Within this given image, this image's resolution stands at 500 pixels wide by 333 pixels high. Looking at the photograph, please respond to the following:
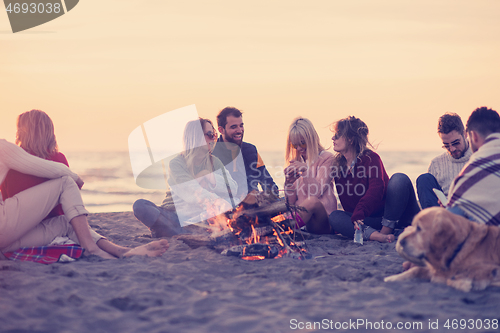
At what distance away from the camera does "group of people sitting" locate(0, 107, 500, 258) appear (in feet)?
12.9

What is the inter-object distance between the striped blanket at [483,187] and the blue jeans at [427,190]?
2.06 metres

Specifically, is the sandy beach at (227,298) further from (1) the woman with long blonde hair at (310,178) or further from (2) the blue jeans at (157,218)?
(1) the woman with long blonde hair at (310,178)

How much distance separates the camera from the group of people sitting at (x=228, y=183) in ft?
12.9

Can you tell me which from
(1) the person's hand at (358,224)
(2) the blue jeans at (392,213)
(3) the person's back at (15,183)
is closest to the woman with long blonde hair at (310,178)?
(2) the blue jeans at (392,213)

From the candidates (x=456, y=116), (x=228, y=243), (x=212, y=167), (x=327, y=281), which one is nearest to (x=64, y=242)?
(x=228, y=243)

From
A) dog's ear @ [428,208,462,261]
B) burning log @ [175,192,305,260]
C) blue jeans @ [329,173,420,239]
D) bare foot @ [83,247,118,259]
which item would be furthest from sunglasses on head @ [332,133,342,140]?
bare foot @ [83,247,118,259]

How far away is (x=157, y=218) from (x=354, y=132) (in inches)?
110

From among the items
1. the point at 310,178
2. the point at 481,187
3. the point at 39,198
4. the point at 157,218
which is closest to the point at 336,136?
the point at 310,178

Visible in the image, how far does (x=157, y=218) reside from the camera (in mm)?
5215

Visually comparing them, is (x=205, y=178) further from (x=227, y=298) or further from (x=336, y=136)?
(x=227, y=298)

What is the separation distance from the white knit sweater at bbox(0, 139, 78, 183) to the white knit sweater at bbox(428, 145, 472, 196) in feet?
15.2

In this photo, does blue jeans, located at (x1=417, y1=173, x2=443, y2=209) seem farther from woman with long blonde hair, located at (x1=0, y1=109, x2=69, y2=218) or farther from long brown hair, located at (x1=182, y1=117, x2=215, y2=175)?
woman with long blonde hair, located at (x1=0, y1=109, x2=69, y2=218)

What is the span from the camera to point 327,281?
10.8 ft

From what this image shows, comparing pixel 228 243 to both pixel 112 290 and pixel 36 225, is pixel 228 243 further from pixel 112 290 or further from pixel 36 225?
pixel 36 225
